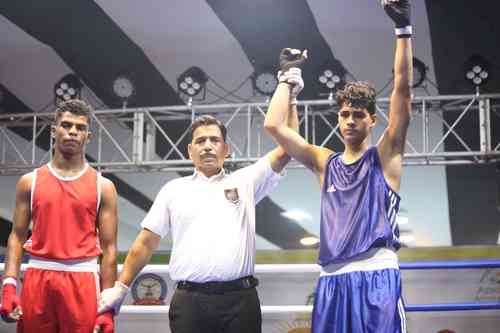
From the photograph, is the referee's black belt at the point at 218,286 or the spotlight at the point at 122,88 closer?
the referee's black belt at the point at 218,286

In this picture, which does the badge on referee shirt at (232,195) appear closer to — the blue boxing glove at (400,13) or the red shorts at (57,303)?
the red shorts at (57,303)

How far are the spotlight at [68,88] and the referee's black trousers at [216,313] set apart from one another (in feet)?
15.5

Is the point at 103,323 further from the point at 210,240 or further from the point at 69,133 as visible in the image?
the point at 69,133

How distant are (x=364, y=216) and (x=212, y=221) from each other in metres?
0.66

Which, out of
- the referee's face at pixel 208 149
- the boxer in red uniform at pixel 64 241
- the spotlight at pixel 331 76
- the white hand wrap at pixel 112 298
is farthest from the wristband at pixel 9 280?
the spotlight at pixel 331 76

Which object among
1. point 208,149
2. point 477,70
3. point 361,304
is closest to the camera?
point 361,304

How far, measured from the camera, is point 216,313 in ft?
8.82

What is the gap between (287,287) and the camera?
189 inches

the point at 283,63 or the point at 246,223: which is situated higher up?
the point at 283,63

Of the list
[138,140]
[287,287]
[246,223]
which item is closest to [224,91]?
[138,140]

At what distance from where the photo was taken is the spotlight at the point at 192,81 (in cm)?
685

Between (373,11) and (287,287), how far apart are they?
9.04 ft

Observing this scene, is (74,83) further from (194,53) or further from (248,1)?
(248,1)

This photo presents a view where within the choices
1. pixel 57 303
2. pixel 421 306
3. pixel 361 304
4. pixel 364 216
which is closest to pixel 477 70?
pixel 421 306
